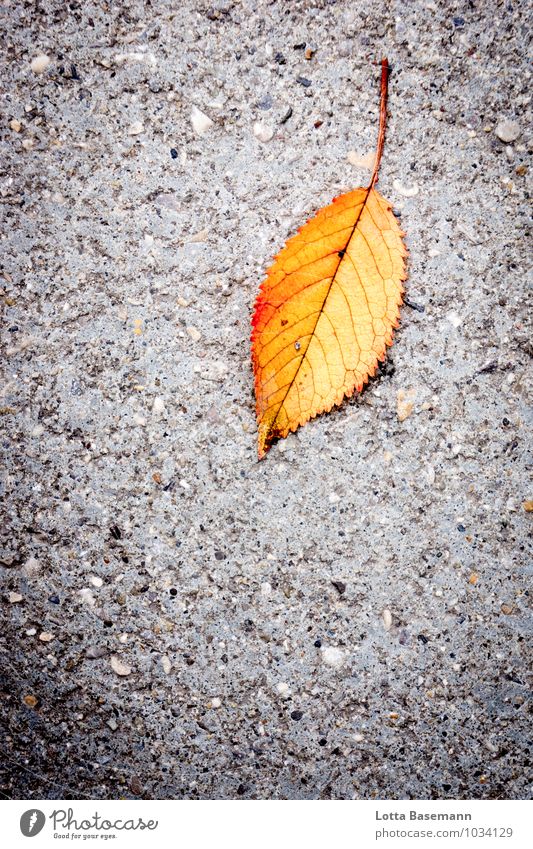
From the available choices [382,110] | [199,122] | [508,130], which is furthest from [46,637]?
[508,130]

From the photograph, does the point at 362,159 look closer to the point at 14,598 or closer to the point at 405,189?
the point at 405,189
